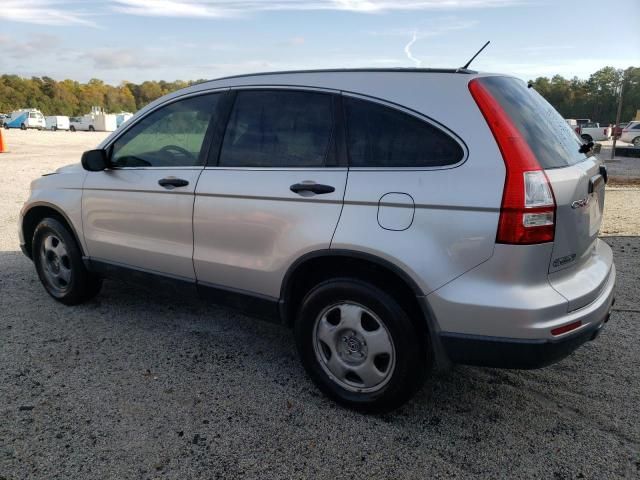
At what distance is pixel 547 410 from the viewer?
115 inches

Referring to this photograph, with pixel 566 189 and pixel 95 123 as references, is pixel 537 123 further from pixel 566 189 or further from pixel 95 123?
pixel 95 123

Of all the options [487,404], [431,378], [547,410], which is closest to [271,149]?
[431,378]

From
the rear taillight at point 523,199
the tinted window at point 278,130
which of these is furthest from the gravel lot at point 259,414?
the tinted window at point 278,130

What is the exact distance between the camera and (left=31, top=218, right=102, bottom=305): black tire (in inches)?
169

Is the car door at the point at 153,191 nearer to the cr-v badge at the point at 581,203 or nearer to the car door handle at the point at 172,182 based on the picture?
the car door handle at the point at 172,182

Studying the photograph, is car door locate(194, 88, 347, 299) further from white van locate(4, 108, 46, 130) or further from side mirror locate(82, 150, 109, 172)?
white van locate(4, 108, 46, 130)

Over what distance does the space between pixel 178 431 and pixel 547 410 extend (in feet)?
6.64

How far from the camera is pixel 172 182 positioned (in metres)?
3.45

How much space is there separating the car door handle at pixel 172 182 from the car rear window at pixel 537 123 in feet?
6.31

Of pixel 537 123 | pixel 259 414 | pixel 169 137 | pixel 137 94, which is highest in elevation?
pixel 137 94

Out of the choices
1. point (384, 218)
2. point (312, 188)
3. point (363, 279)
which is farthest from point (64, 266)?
point (384, 218)

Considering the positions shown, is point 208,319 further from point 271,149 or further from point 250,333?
point 271,149

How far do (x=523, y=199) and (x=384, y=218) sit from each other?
65cm

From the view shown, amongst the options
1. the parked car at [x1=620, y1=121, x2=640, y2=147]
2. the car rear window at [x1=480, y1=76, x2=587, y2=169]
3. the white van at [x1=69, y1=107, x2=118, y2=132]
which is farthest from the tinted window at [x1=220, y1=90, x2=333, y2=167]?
the white van at [x1=69, y1=107, x2=118, y2=132]
